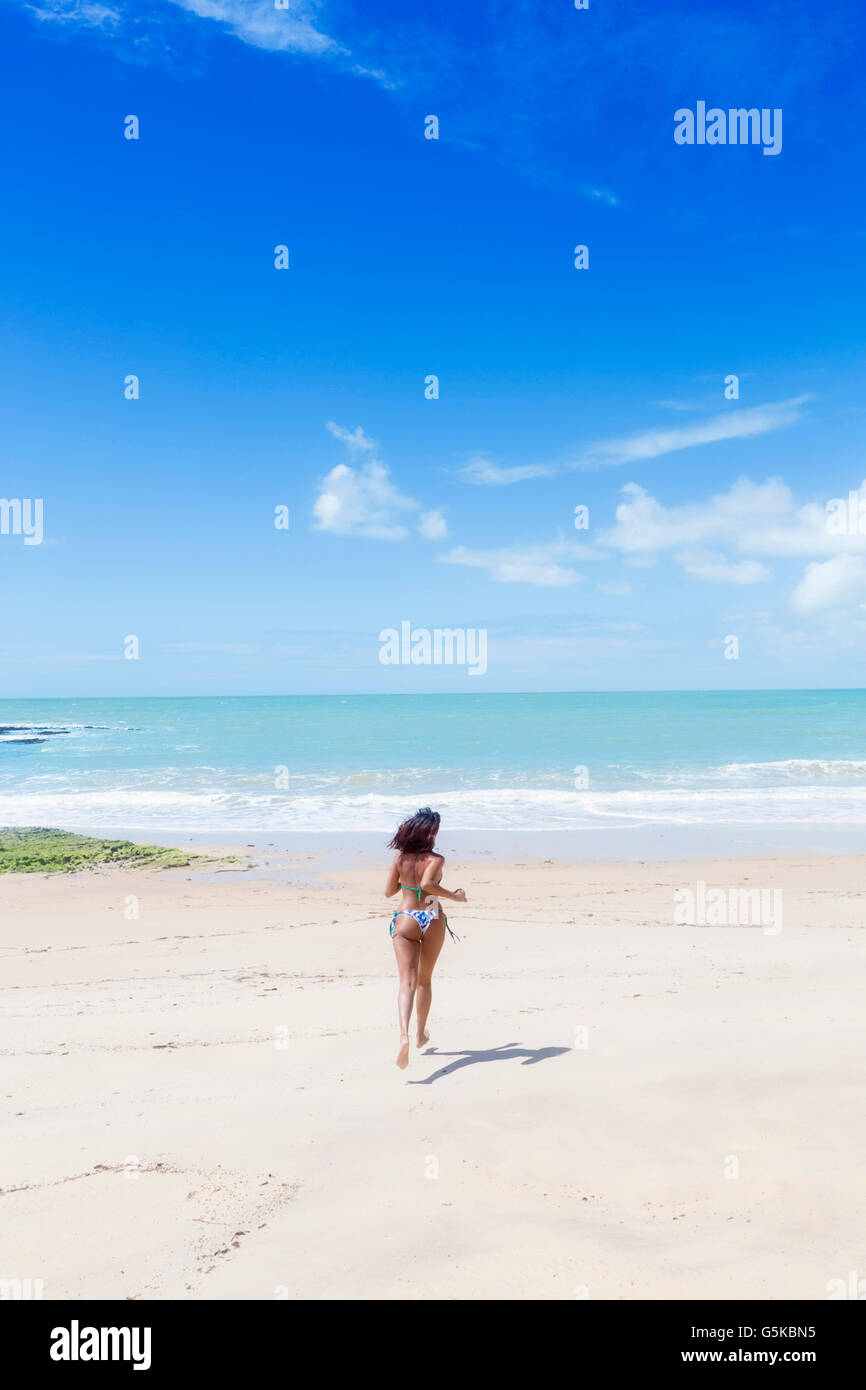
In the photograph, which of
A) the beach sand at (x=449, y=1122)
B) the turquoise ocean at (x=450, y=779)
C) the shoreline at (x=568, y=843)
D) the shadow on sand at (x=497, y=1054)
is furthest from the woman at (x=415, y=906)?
the turquoise ocean at (x=450, y=779)

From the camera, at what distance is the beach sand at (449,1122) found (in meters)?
3.83

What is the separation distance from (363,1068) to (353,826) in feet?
52.8

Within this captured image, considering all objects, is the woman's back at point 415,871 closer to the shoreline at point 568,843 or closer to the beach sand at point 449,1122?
the beach sand at point 449,1122

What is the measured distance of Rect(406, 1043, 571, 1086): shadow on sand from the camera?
6430 mm

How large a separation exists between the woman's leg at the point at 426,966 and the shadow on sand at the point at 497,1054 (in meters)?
0.29

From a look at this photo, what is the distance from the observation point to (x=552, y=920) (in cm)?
1254

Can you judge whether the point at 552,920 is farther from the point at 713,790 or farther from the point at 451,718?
the point at 451,718

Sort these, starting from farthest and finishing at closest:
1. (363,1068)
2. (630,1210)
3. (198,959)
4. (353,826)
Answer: (353,826), (198,959), (363,1068), (630,1210)

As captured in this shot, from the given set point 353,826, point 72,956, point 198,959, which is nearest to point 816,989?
point 198,959

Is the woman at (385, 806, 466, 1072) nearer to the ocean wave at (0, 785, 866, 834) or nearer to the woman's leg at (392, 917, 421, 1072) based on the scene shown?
the woman's leg at (392, 917, 421, 1072)

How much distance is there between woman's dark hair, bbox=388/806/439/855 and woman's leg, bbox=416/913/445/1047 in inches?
23.0

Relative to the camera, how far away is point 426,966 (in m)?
6.52
